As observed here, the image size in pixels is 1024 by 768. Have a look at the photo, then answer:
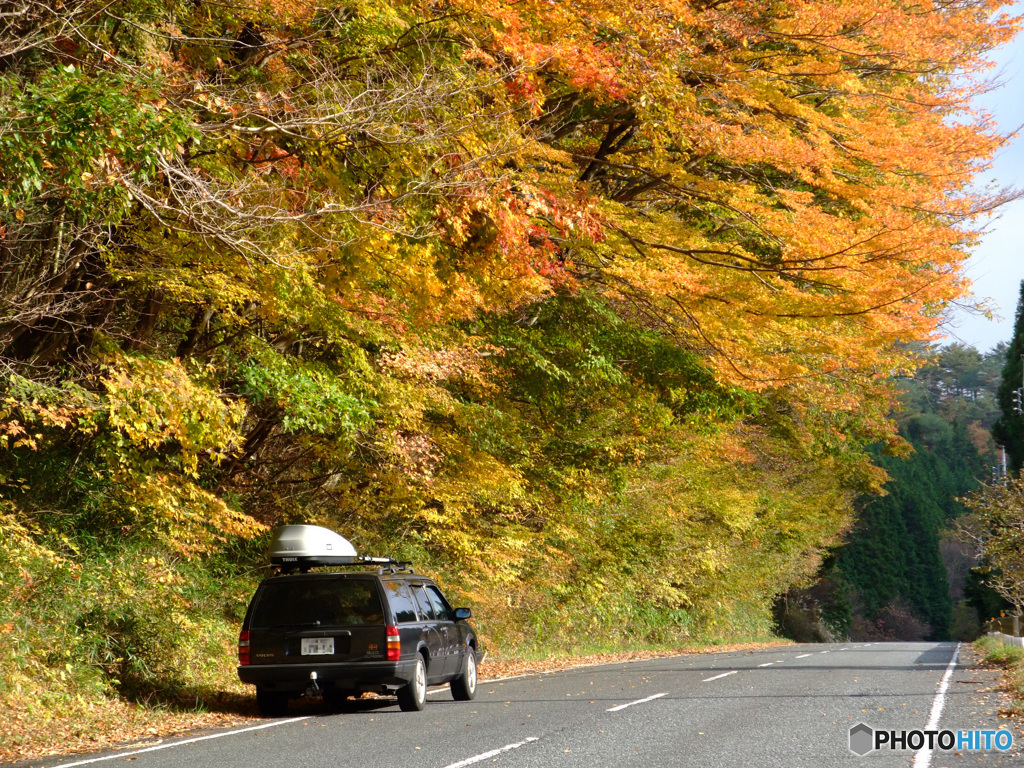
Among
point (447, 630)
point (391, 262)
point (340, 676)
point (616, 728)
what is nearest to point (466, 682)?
point (447, 630)

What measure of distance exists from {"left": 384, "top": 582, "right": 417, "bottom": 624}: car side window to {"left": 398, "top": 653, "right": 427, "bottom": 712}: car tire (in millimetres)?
456

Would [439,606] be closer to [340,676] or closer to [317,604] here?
[317,604]

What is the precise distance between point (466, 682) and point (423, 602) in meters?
1.27

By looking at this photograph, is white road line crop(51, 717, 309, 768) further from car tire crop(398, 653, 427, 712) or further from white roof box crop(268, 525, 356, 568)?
white roof box crop(268, 525, 356, 568)

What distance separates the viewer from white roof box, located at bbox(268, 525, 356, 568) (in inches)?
473

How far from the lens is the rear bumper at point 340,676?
34.1 ft

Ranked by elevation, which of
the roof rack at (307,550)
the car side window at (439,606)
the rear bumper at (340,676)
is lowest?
the rear bumper at (340,676)

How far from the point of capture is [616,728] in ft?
Answer: 30.8

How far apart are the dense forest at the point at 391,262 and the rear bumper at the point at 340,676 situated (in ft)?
6.29

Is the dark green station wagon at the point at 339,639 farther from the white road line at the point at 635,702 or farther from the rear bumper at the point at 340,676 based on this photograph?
the white road line at the point at 635,702

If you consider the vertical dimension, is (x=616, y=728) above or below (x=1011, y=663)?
above

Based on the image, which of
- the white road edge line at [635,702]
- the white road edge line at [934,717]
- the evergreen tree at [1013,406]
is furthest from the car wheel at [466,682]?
the evergreen tree at [1013,406]

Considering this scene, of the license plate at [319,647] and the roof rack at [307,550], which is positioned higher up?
the roof rack at [307,550]

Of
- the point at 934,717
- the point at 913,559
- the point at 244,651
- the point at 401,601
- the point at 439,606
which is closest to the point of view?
the point at 934,717
